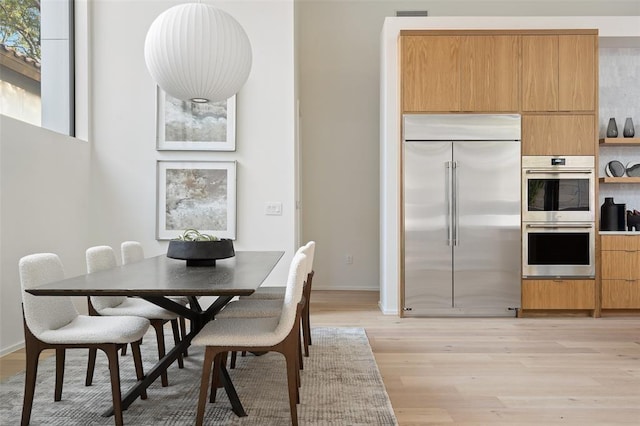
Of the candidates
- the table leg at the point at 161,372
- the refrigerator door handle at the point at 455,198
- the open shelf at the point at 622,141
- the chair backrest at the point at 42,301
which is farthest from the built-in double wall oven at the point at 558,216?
the chair backrest at the point at 42,301

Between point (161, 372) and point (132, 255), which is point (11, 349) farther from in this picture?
point (161, 372)

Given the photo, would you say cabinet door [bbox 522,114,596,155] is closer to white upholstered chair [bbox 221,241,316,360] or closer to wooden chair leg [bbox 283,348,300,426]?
white upholstered chair [bbox 221,241,316,360]

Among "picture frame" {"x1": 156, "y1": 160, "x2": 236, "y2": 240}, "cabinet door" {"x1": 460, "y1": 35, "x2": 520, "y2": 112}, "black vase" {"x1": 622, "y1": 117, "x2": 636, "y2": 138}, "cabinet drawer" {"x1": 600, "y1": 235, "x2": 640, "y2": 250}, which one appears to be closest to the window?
"picture frame" {"x1": 156, "y1": 160, "x2": 236, "y2": 240}

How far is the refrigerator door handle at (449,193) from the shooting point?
471cm

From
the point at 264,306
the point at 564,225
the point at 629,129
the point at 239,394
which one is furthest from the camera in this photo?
the point at 629,129

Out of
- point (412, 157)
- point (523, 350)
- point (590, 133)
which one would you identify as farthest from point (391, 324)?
point (590, 133)

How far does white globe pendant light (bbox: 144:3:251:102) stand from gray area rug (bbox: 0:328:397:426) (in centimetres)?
169

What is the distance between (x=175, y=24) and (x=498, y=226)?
3.27 m

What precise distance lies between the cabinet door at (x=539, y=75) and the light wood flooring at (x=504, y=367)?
1974 millimetres

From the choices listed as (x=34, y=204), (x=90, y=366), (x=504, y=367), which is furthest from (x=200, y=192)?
(x=504, y=367)

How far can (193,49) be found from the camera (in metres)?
2.84

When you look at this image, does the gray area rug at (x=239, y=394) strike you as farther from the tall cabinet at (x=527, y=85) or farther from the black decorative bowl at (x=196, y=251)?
the tall cabinet at (x=527, y=85)

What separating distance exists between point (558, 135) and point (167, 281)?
12.7ft

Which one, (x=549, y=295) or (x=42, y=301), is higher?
(x=42, y=301)
